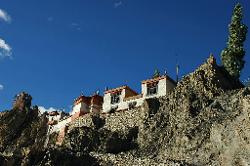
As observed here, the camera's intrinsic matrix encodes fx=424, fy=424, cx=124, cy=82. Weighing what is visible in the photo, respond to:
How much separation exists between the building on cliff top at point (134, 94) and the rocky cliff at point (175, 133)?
13.0ft

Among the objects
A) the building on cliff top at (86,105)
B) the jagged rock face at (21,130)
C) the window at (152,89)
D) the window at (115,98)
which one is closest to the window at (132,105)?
the window at (152,89)

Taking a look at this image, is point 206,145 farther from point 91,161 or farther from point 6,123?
point 6,123

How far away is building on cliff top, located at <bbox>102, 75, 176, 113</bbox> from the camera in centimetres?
7631

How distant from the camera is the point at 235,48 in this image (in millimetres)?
89062

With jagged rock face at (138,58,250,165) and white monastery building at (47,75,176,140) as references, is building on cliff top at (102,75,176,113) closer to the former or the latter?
white monastery building at (47,75,176,140)

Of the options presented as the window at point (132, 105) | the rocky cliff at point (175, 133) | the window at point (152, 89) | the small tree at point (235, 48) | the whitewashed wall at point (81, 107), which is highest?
the small tree at point (235, 48)

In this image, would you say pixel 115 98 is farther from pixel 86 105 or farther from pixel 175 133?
pixel 175 133

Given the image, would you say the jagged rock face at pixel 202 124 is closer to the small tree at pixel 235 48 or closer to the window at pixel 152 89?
the window at pixel 152 89

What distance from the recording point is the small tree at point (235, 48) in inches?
3428

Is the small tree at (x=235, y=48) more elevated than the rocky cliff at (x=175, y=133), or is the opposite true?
the small tree at (x=235, y=48)

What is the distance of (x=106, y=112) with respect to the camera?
80.1 metres

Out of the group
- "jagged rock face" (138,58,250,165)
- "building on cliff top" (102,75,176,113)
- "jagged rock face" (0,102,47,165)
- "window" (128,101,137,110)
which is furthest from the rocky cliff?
"jagged rock face" (0,102,47,165)

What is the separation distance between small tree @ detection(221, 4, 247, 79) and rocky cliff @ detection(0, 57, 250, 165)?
13.0 m

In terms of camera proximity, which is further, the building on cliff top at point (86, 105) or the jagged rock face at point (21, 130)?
the building on cliff top at point (86, 105)
